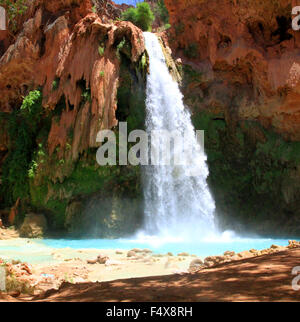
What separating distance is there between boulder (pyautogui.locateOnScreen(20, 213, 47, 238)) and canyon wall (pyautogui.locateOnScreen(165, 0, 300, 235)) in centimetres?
796

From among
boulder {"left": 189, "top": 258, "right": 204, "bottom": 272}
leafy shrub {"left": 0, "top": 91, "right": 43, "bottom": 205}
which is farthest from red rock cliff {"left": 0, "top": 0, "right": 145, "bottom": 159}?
boulder {"left": 189, "top": 258, "right": 204, "bottom": 272}

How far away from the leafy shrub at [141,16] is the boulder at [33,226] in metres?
13.8

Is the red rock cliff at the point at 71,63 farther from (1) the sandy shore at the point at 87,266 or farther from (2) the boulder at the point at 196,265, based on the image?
(2) the boulder at the point at 196,265

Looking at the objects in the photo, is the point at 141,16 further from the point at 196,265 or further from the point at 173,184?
the point at 196,265

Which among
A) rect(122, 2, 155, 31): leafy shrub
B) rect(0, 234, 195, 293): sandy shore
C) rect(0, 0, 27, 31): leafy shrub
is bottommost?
rect(0, 234, 195, 293): sandy shore

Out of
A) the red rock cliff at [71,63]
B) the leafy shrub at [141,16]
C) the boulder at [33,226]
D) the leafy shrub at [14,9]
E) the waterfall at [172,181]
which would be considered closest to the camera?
the boulder at [33,226]

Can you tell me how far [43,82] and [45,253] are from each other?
868cm

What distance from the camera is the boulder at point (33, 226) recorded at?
12.6 m

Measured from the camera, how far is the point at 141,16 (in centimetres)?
1980

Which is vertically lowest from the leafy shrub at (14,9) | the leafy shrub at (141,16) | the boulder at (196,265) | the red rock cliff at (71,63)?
the boulder at (196,265)

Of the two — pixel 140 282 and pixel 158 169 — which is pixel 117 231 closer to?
pixel 158 169

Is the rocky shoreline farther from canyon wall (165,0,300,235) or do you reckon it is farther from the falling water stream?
canyon wall (165,0,300,235)

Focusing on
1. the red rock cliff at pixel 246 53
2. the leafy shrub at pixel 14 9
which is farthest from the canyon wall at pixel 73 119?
the red rock cliff at pixel 246 53

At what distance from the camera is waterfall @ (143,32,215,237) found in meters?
13.0
